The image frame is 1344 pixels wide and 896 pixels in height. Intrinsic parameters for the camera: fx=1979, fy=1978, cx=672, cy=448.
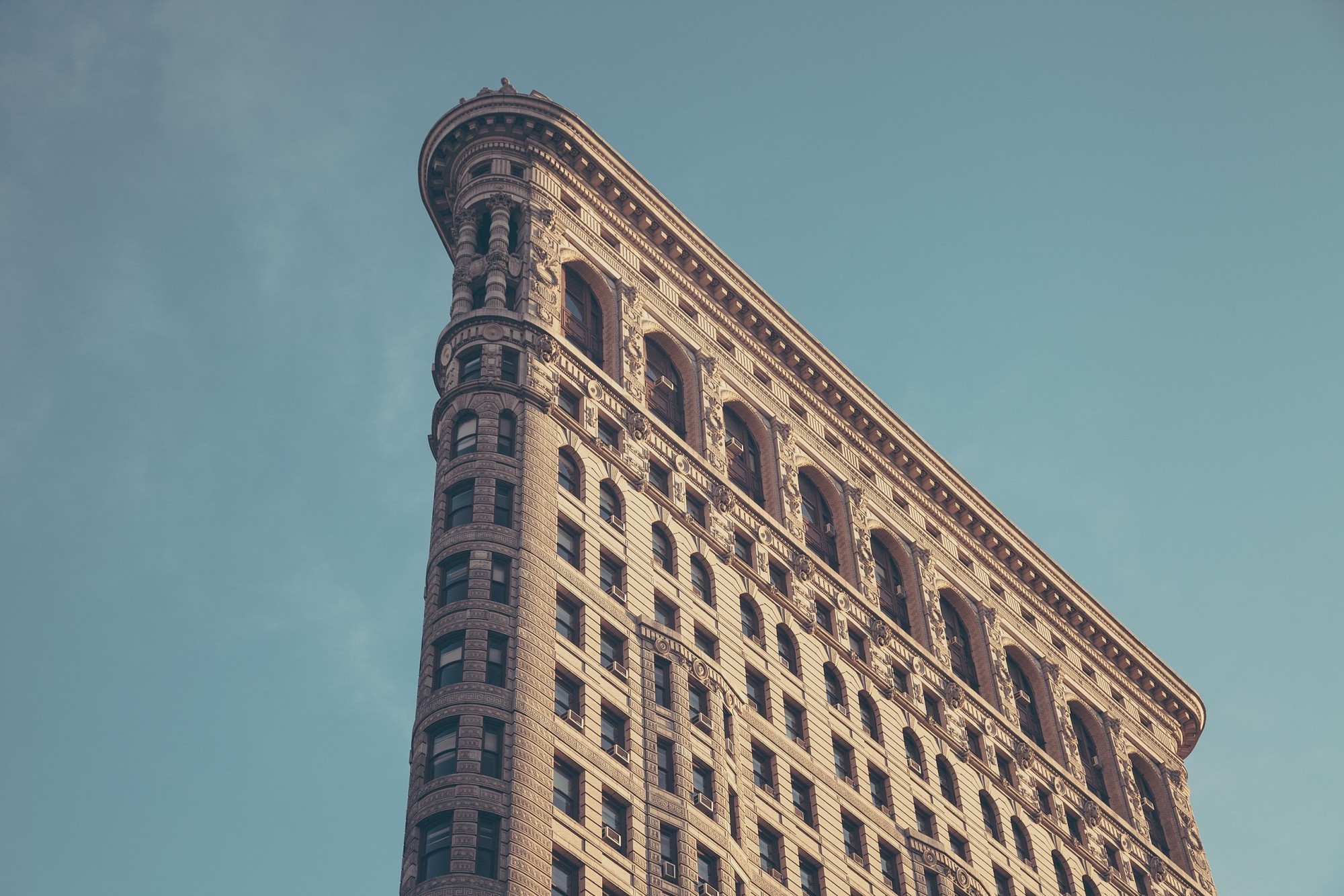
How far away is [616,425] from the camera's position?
8681cm

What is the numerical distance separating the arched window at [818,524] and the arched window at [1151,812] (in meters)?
25.5

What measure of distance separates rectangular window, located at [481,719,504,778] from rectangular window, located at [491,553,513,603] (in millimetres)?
6147

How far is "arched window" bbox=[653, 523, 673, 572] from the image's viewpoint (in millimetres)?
83000

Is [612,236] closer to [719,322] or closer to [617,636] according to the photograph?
[719,322]

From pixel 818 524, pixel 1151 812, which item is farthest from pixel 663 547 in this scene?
pixel 1151 812

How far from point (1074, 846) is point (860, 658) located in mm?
16105

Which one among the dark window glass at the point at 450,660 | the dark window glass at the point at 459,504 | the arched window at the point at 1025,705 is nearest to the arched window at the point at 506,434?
the dark window glass at the point at 459,504

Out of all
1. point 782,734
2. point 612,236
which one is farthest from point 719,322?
point 782,734

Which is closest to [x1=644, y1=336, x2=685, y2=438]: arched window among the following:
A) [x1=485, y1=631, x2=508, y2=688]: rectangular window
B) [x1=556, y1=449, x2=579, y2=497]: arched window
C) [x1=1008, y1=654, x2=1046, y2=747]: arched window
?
[x1=556, y1=449, x2=579, y2=497]: arched window

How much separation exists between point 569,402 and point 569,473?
4443mm

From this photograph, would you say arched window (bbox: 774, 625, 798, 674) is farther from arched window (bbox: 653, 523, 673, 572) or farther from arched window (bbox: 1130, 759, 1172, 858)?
arched window (bbox: 1130, 759, 1172, 858)

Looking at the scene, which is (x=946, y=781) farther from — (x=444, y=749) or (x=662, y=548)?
(x=444, y=749)

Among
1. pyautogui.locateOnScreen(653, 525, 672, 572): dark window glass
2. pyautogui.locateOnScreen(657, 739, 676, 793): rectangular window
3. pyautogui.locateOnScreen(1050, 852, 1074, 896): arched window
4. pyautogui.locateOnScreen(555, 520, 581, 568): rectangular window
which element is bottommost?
pyautogui.locateOnScreen(657, 739, 676, 793): rectangular window

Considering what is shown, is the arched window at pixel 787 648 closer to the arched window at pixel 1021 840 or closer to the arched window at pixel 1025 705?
the arched window at pixel 1021 840
